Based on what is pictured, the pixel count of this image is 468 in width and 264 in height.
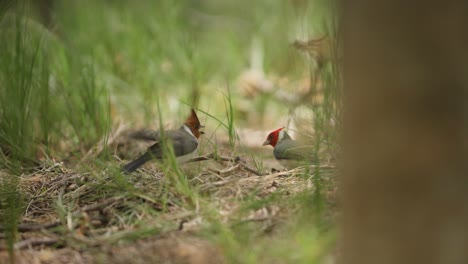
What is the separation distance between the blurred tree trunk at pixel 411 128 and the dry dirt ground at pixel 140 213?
0.75m

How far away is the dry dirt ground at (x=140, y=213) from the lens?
239 centimetres

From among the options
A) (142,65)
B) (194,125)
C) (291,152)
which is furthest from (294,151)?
(142,65)

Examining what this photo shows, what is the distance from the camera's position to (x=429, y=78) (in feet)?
5.27

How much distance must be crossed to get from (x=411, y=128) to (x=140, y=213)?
58.2 inches

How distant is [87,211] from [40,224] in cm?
22

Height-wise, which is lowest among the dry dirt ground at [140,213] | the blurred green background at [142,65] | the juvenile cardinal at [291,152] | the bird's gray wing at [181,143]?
the dry dirt ground at [140,213]

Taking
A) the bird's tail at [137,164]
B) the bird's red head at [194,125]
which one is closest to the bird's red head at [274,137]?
the bird's red head at [194,125]

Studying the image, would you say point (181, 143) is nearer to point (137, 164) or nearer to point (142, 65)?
point (137, 164)

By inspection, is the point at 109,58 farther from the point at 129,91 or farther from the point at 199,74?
the point at 199,74

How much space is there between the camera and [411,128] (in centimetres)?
162

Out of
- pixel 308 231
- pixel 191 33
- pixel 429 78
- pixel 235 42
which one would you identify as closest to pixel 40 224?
pixel 308 231

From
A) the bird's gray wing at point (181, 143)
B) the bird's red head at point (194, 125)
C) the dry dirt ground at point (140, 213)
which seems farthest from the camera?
the bird's red head at point (194, 125)

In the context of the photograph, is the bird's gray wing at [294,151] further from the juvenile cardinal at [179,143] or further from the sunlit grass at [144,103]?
the juvenile cardinal at [179,143]

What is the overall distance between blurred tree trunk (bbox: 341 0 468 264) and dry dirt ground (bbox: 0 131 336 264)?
0.75 meters
